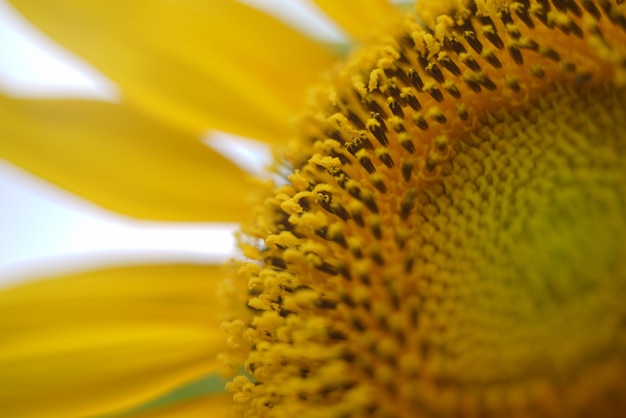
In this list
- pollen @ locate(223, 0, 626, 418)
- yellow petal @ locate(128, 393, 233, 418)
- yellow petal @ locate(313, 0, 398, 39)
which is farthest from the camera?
yellow petal @ locate(313, 0, 398, 39)

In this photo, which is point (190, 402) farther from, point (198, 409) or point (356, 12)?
point (356, 12)

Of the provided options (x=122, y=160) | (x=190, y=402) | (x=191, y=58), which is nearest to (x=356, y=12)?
(x=191, y=58)

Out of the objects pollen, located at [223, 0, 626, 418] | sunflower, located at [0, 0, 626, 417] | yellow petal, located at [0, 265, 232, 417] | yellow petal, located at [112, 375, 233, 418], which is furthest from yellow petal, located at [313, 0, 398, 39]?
yellow petal, located at [112, 375, 233, 418]

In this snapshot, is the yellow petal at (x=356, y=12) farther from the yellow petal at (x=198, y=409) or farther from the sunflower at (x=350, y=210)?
the yellow petal at (x=198, y=409)

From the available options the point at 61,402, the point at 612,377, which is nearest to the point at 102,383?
the point at 61,402

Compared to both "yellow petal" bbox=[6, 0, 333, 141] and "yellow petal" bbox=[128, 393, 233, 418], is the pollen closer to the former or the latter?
"yellow petal" bbox=[128, 393, 233, 418]

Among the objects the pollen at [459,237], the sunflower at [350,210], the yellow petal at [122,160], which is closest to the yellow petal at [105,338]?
the sunflower at [350,210]
